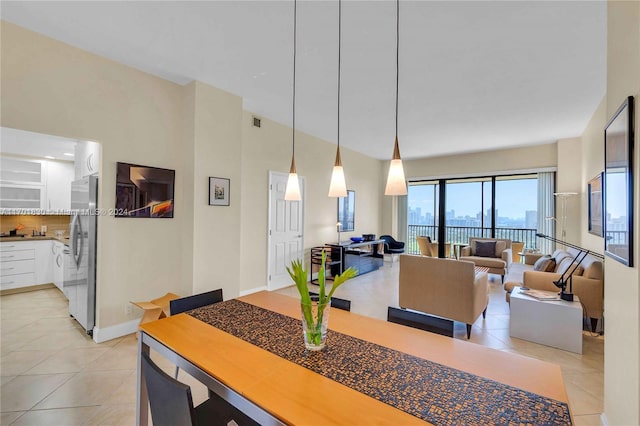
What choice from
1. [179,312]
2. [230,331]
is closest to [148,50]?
[179,312]

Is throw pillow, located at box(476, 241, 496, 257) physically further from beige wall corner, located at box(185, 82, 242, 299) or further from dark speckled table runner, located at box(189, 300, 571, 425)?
dark speckled table runner, located at box(189, 300, 571, 425)

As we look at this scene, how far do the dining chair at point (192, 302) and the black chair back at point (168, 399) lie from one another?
2.69 ft

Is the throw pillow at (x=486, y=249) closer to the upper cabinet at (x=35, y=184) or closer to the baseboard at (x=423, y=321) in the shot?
the baseboard at (x=423, y=321)

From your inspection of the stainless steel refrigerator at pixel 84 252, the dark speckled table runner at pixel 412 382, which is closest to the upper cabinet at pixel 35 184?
the stainless steel refrigerator at pixel 84 252

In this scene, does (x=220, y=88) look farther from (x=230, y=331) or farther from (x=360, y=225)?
(x=360, y=225)

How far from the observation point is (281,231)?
507cm

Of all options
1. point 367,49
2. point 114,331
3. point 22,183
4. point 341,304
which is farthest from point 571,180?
point 22,183

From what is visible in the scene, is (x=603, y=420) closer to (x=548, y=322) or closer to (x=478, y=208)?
(x=548, y=322)

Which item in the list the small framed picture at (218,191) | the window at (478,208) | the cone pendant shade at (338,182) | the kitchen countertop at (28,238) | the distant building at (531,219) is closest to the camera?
the cone pendant shade at (338,182)

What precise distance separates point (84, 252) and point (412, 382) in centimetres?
347

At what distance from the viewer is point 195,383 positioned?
2.26 m

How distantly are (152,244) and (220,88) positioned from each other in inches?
82.5

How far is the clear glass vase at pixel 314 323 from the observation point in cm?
131

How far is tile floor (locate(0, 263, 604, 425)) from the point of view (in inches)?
76.1
